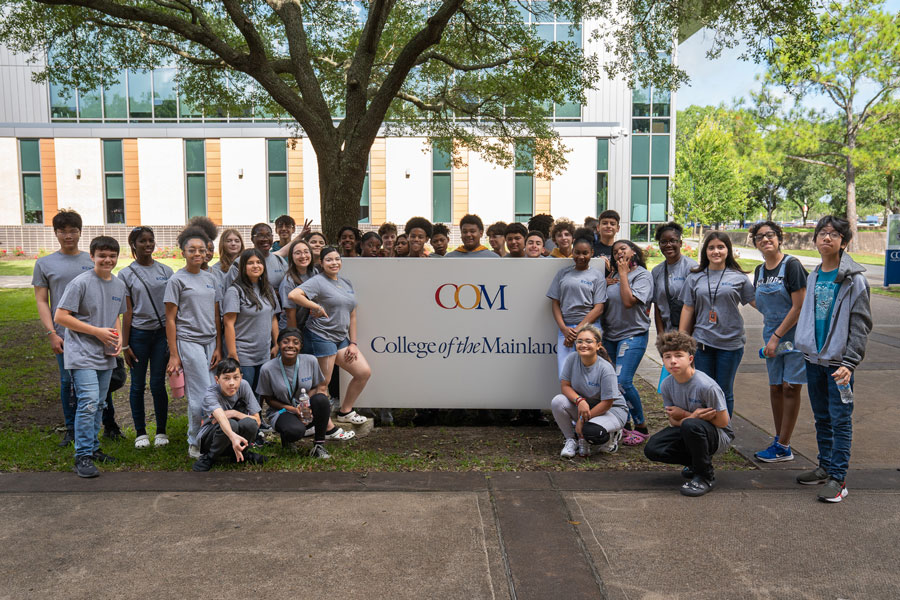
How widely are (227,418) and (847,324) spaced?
14.2 ft

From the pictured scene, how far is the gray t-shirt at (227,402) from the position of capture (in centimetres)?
522

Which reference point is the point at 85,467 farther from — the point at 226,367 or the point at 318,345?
the point at 318,345

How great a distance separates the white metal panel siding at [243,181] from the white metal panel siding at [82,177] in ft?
17.9

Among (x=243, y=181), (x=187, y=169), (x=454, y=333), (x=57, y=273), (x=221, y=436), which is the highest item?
(x=187, y=169)

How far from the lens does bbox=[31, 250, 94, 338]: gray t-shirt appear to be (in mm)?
5637

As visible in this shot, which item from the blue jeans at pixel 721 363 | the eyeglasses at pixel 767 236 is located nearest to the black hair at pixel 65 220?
the blue jeans at pixel 721 363

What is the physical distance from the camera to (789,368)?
208 inches

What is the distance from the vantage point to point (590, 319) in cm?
601

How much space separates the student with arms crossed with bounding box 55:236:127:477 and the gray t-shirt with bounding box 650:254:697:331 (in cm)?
438

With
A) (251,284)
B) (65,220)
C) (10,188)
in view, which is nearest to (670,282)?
(251,284)

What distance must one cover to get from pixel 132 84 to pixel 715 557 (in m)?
32.7

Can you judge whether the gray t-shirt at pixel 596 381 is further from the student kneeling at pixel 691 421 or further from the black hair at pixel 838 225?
the black hair at pixel 838 225

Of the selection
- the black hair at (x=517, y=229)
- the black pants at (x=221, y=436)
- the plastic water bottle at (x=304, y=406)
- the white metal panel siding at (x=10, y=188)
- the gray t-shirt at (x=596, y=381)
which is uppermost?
the white metal panel siding at (x=10, y=188)

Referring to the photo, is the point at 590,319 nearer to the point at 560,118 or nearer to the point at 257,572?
the point at 257,572
